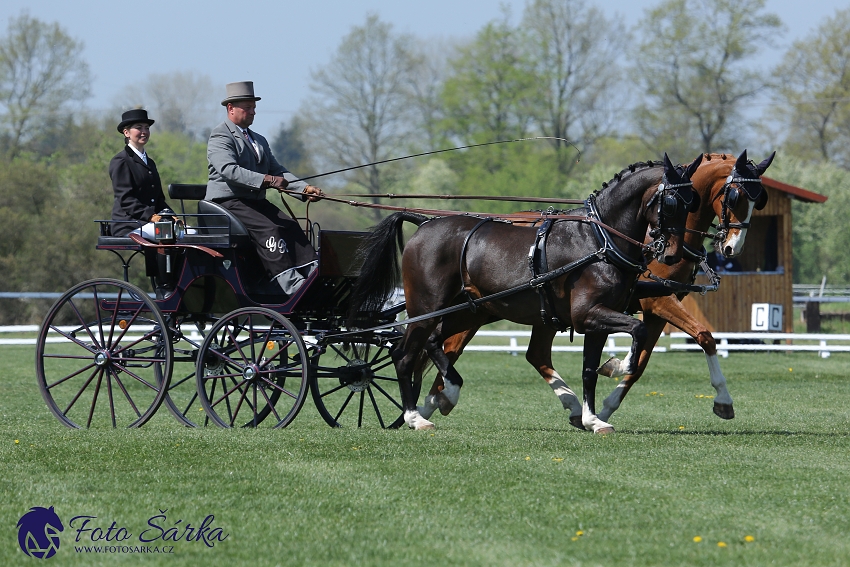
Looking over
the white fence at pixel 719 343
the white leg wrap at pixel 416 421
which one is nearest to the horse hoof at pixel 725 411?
the white leg wrap at pixel 416 421

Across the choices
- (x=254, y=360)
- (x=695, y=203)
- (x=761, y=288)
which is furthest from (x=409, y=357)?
(x=761, y=288)

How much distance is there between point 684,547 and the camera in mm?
4949

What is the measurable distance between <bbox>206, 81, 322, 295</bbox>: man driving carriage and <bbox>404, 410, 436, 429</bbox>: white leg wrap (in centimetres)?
135

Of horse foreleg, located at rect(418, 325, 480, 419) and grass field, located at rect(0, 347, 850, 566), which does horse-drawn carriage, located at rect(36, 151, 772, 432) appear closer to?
horse foreleg, located at rect(418, 325, 480, 419)

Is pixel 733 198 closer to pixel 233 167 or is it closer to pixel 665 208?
pixel 665 208

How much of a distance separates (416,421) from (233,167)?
8.00ft

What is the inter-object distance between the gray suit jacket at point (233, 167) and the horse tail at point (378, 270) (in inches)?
29.8

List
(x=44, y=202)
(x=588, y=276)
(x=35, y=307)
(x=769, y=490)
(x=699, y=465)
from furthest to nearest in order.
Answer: (x=44, y=202), (x=35, y=307), (x=588, y=276), (x=699, y=465), (x=769, y=490)

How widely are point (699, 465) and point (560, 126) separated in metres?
42.2

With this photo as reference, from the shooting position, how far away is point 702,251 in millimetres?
9070

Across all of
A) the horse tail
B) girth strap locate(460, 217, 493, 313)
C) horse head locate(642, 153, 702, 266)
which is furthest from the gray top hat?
horse head locate(642, 153, 702, 266)

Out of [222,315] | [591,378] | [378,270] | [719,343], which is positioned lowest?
[719,343]

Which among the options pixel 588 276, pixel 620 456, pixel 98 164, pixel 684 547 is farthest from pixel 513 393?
pixel 98 164

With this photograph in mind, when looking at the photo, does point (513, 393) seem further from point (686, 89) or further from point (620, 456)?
point (686, 89)
